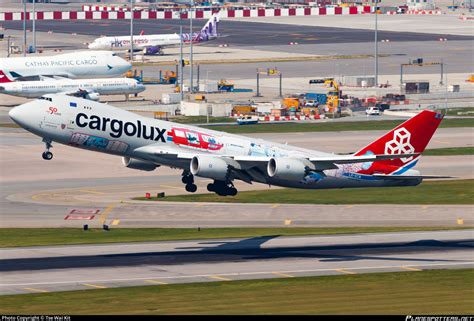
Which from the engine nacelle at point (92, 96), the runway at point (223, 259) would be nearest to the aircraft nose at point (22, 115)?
the runway at point (223, 259)

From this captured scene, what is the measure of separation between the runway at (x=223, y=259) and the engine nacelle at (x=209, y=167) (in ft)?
18.3

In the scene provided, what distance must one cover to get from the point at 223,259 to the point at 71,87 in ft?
368

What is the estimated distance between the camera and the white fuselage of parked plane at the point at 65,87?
190m

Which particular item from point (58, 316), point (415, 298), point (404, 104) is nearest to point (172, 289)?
point (58, 316)

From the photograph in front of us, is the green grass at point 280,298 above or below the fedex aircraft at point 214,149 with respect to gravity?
below

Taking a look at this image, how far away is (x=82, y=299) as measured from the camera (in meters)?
69.7

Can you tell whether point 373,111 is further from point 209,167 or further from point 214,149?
point 209,167

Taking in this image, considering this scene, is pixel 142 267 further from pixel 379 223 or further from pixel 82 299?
pixel 379 223

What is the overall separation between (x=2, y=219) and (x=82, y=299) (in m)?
35.4

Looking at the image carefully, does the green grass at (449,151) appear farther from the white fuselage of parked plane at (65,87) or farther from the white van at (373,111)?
the white fuselage of parked plane at (65,87)

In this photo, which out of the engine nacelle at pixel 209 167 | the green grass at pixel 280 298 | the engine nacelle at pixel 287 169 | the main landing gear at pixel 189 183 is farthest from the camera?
the main landing gear at pixel 189 183

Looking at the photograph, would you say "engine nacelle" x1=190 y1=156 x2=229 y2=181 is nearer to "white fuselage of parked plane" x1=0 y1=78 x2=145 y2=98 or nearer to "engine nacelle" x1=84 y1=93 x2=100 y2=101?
"engine nacelle" x1=84 y1=93 x2=100 y2=101

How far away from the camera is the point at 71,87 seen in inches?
7475

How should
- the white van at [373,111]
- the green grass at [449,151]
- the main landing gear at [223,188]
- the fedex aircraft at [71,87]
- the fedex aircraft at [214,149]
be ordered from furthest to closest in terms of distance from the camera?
the fedex aircraft at [71,87], the white van at [373,111], the green grass at [449,151], the main landing gear at [223,188], the fedex aircraft at [214,149]
